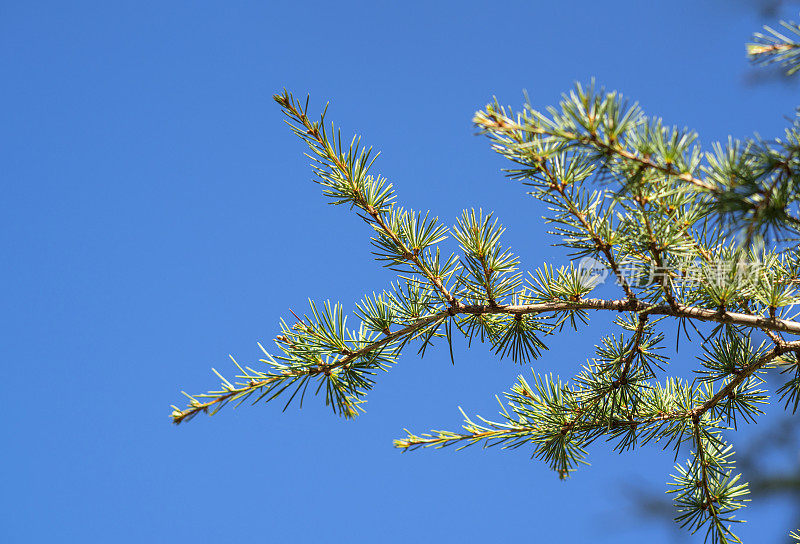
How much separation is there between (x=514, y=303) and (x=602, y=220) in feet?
0.60

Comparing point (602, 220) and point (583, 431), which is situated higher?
point (602, 220)

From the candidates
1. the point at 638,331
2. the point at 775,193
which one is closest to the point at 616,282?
the point at 638,331

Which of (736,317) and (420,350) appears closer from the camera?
(736,317)

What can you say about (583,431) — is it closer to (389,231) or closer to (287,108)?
(389,231)

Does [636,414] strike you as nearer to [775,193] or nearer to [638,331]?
[638,331]

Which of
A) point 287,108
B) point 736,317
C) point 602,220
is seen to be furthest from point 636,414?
point 287,108

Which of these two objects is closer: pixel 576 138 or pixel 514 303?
pixel 576 138

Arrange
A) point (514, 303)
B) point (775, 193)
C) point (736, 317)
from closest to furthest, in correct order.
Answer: point (775, 193) < point (736, 317) < point (514, 303)

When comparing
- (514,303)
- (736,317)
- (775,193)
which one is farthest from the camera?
(514,303)

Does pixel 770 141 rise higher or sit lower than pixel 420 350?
higher

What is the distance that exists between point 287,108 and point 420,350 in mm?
403

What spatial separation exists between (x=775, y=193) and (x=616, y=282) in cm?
25

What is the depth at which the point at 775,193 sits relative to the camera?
0.71 m

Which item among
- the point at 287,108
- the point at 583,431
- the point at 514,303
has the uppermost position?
the point at 287,108
